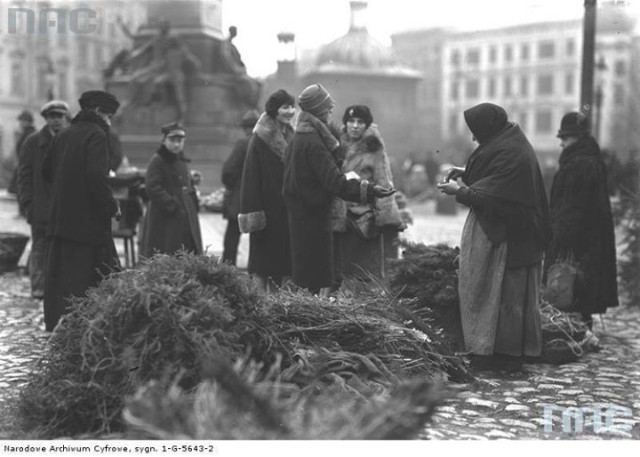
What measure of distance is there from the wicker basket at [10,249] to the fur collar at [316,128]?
5.72 m

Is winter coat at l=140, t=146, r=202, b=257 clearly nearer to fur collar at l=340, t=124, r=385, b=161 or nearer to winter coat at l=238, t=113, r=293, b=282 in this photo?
winter coat at l=238, t=113, r=293, b=282

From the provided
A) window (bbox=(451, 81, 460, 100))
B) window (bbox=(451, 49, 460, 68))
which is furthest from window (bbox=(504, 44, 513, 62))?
window (bbox=(451, 81, 460, 100))

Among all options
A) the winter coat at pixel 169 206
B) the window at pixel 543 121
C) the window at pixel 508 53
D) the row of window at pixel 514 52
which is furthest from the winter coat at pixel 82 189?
the window at pixel 543 121

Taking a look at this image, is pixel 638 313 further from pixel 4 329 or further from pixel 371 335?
pixel 4 329

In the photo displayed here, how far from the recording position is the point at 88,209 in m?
7.33

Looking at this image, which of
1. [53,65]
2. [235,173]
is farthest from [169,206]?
[53,65]

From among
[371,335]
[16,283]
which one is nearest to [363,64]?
[16,283]

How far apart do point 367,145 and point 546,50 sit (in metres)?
66.5

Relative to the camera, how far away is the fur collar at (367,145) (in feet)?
27.8

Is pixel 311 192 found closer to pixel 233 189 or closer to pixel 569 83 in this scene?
pixel 233 189

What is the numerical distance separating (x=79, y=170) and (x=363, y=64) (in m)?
52.3

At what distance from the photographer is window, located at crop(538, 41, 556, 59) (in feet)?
233

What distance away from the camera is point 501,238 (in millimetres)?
6656

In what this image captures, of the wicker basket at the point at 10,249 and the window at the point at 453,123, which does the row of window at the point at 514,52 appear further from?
the wicker basket at the point at 10,249
